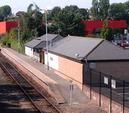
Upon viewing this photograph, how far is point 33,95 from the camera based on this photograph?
3534 cm

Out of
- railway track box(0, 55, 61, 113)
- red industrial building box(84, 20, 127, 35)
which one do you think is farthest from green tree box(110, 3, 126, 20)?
railway track box(0, 55, 61, 113)

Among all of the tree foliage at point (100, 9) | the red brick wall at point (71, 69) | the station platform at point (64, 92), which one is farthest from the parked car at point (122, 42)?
the tree foliage at point (100, 9)

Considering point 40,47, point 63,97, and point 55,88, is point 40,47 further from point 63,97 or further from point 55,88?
point 63,97

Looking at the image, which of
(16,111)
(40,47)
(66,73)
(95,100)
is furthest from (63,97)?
(40,47)

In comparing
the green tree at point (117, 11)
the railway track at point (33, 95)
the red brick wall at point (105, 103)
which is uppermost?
the green tree at point (117, 11)

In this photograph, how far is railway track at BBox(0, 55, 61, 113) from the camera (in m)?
29.1

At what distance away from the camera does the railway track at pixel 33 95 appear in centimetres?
2908

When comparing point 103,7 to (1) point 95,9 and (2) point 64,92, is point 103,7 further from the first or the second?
(2) point 64,92

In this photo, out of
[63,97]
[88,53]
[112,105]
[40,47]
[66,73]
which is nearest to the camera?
[112,105]

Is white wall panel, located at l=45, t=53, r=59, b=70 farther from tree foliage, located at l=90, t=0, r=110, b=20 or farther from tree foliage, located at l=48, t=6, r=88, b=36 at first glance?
tree foliage, located at l=90, t=0, r=110, b=20

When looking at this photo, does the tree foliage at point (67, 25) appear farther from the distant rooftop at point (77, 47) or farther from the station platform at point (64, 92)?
the distant rooftop at point (77, 47)

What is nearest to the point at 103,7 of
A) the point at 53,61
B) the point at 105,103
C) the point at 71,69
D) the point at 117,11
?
the point at 117,11

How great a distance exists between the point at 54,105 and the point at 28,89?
29.2 ft

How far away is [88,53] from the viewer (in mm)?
38125
